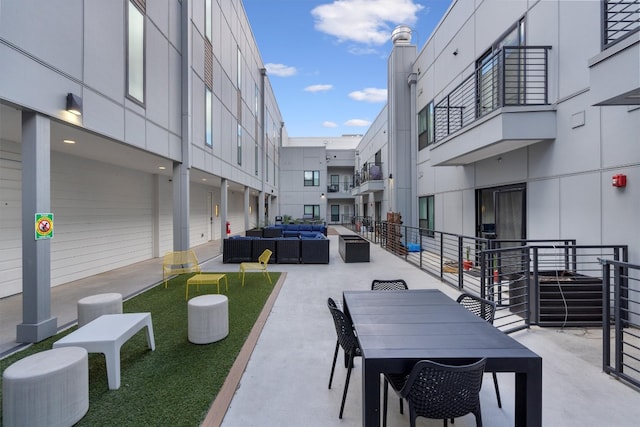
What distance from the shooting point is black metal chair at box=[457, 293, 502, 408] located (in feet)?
9.86

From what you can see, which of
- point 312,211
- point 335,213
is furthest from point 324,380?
point 335,213

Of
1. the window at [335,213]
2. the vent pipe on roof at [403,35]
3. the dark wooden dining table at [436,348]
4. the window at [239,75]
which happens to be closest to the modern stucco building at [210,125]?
the window at [239,75]

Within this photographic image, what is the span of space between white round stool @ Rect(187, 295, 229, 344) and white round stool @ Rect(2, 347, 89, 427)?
145 centimetres

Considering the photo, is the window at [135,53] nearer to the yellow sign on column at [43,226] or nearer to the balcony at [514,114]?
the yellow sign on column at [43,226]

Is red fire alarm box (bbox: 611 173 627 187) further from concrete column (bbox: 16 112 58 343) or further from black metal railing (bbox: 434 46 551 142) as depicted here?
concrete column (bbox: 16 112 58 343)

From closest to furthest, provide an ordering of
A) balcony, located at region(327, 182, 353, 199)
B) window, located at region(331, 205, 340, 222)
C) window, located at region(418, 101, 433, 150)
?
window, located at region(418, 101, 433, 150)
balcony, located at region(327, 182, 353, 199)
window, located at region(331, 205, 340, 222)

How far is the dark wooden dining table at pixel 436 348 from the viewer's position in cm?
203

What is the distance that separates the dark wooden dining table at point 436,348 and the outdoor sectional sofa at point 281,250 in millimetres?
7308

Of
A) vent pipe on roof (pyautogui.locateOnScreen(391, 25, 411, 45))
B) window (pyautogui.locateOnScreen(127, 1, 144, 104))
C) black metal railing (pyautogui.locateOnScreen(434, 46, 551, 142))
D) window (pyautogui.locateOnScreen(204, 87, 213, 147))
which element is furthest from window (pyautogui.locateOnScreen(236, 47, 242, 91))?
black metal railing (pyautogui.locateOnScreen(434, 46, 551, 142))

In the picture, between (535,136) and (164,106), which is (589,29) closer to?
(535,136)

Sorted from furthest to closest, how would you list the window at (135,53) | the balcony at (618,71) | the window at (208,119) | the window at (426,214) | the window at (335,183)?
the window at (335,183) → the window at (426,214) → the window at (208,119) → the window at (135,53) → the balcony at (618,71)

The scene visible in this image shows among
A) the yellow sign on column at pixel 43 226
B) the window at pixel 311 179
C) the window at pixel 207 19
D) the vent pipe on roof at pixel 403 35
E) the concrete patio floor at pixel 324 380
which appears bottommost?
the concrete patio floor at pixel 324 380

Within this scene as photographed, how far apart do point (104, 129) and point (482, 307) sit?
666cm

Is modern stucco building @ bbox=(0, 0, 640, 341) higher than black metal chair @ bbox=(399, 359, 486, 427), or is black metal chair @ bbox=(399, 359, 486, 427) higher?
modern stucco building @ bbox=(0, 0, 640, 341)
